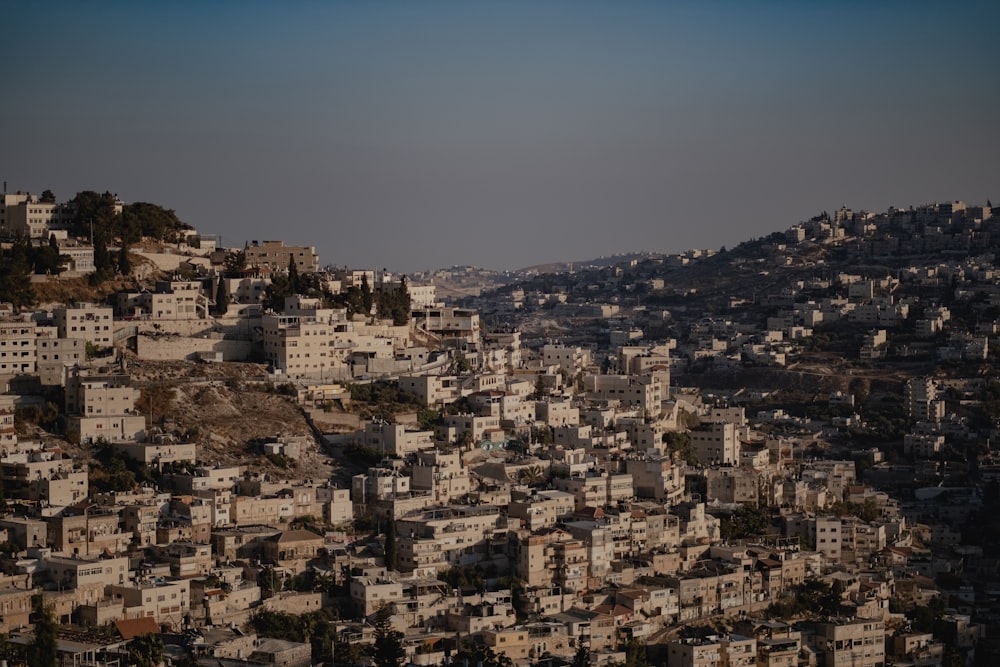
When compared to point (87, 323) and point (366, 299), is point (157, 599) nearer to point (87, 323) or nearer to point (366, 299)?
point (87, 323)

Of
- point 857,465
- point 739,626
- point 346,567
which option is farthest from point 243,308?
point 857,465

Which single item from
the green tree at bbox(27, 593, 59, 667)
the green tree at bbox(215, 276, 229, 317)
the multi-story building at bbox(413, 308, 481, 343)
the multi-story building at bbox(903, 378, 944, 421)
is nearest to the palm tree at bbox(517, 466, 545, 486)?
the green tree at bbox(215, 276, 229, 317)

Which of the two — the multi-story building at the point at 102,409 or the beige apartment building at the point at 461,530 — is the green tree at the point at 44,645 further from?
the multi-story building at the point at 102,409

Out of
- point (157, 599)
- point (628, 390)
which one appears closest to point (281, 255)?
point (628, 390)

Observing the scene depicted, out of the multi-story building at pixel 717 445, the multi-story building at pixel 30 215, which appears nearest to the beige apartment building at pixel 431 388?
the multi-story building at pixel 717 445

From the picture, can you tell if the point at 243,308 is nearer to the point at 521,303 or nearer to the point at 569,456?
the point at 569,456
